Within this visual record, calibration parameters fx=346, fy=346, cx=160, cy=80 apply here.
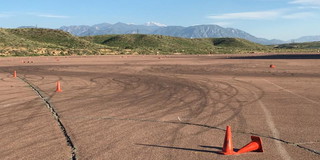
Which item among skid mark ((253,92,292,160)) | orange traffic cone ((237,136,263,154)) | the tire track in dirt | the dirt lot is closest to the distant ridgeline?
the tire track in dirt

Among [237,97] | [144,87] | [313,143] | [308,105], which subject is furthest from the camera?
[144,87]

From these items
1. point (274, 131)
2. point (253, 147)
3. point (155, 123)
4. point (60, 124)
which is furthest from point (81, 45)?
point (253, 147)

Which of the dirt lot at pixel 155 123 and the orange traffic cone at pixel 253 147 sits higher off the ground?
the orange traffic cone at pixel 253 147

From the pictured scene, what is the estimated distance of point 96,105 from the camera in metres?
12.3

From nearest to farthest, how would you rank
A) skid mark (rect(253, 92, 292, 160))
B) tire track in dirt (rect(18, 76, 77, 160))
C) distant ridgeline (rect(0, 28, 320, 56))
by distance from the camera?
skid mark (rect(253, 92, 292, 160)) < tire track in dirt (rect(18, 76, 77, 160)) < distant ridgeline (rect(0, 28, 320, 56))

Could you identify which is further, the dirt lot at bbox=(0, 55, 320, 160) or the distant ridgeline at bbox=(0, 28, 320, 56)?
the distant ridgeline at bbox=(0, 28, 320, 56)

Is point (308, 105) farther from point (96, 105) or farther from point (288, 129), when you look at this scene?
point (96, 105)

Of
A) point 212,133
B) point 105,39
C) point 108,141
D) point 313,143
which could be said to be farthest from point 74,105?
point 105,39

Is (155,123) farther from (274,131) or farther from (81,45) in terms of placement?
(81,45)

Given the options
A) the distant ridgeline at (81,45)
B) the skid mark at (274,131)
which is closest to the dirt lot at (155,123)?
the skid mark at (274,131)

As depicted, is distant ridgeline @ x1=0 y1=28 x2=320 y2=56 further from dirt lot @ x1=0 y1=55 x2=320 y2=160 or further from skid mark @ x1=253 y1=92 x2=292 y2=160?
skid mark @ x1=253 y1=92 x2=292 y2=160

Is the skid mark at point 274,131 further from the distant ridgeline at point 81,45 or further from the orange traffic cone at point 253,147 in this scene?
→ the distant ridgeline at point 81,45

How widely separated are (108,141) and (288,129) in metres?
4.52

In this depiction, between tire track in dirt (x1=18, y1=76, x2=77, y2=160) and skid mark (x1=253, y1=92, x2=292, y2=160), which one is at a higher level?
skid mark (x1=253, y1=92, x2=292, y2=160)
